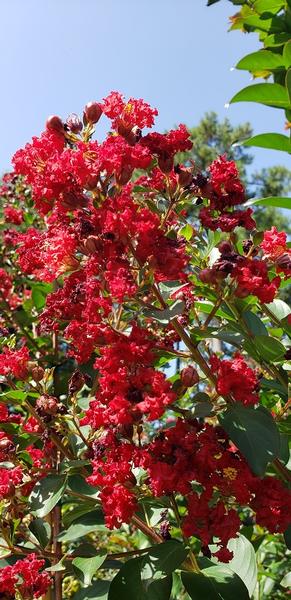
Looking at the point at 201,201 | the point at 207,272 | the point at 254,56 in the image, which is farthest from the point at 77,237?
the point at 254,56

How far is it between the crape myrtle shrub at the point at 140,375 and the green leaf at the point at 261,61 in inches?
35.0

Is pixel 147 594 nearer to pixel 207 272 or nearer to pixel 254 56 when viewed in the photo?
pixel 207 272

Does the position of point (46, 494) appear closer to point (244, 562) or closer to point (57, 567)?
point (57, 567)

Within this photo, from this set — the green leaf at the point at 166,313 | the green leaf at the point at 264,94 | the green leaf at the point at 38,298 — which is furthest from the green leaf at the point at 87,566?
the green leaf at the point at 38,298

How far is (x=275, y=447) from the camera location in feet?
3.69

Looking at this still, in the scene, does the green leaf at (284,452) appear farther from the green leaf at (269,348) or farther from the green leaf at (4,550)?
the green leaf at (4,550)

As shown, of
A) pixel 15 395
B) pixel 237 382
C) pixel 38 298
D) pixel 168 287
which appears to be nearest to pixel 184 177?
pixel 168 287

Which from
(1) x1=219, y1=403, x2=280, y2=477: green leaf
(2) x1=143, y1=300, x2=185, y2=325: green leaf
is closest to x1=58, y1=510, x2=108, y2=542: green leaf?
(1) x1=219, y1=403, x2=280, y2=477: green leaf

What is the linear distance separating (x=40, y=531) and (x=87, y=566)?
13.1 inches

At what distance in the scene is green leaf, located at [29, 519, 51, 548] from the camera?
62.9 inches

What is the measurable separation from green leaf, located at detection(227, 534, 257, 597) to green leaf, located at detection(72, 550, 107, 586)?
0.32 metres

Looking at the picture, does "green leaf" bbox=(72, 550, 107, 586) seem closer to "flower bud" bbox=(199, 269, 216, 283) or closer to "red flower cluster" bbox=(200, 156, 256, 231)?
"flower bud" bbox=(199, 269, 216, 283)

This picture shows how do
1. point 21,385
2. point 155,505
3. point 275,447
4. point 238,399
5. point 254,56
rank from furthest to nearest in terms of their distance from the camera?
1. point 254,56
2. point 21,385
3. point 155,505
4. point 238,399
5. point 275,447

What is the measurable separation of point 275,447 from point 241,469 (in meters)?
0.11
